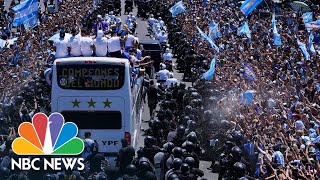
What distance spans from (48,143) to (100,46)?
2852mm

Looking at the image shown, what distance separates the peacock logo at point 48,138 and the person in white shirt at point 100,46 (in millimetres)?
1685

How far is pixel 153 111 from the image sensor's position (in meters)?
27.2

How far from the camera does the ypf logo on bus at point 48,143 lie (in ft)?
54.6

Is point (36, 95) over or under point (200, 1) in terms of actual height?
under

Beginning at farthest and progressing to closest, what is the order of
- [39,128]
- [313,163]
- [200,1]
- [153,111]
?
[200,1], [153,111], [39,128], [313,163]

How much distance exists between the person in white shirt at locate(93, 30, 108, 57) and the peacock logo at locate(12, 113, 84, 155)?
5.53 ft

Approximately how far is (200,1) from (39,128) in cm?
3289

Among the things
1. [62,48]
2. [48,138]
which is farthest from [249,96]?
[48,138]

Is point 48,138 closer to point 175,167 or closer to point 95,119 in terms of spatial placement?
point 95,119

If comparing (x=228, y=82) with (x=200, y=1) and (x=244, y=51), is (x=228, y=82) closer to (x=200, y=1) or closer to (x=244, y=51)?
(x=244, y=51)

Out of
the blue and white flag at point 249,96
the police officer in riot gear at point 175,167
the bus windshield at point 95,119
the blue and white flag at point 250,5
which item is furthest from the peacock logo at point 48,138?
the blue and white flag at point 250,5

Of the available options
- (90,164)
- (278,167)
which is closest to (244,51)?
(90,164)

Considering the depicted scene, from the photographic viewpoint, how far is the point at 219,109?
21875 mm

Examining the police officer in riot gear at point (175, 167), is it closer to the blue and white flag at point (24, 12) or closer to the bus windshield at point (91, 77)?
the bus windshield at point (91, 77)
